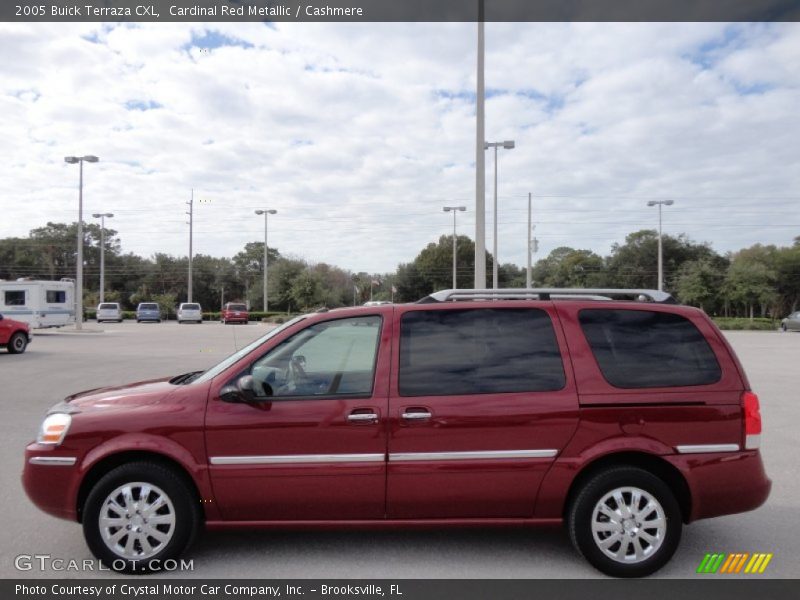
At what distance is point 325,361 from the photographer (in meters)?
4.56

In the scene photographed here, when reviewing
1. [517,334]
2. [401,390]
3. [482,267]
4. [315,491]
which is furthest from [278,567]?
[482,267]

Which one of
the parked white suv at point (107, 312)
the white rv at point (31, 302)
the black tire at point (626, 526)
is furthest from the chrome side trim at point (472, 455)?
the parked white suv at point (107, 312)

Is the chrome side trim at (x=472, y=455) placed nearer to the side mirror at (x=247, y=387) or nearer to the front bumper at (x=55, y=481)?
the side mirror at (x=247, y=387)

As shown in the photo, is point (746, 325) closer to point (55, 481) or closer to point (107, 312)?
point (107, 312)

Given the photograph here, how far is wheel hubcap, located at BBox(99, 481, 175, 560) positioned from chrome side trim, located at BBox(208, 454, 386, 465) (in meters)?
0.43

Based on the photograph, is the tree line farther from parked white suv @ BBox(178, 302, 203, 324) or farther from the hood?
the hood

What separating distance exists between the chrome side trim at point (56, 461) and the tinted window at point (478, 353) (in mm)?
2160

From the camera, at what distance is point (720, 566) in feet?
14.0

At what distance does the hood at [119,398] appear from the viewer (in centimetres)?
428

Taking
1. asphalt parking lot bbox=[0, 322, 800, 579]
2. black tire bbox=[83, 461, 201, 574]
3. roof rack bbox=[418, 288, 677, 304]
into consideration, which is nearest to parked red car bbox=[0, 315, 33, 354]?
asphalt parking lot bbox=[0, 322, 800, 579]

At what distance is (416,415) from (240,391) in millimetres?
1128

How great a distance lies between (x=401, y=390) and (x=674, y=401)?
177cm
